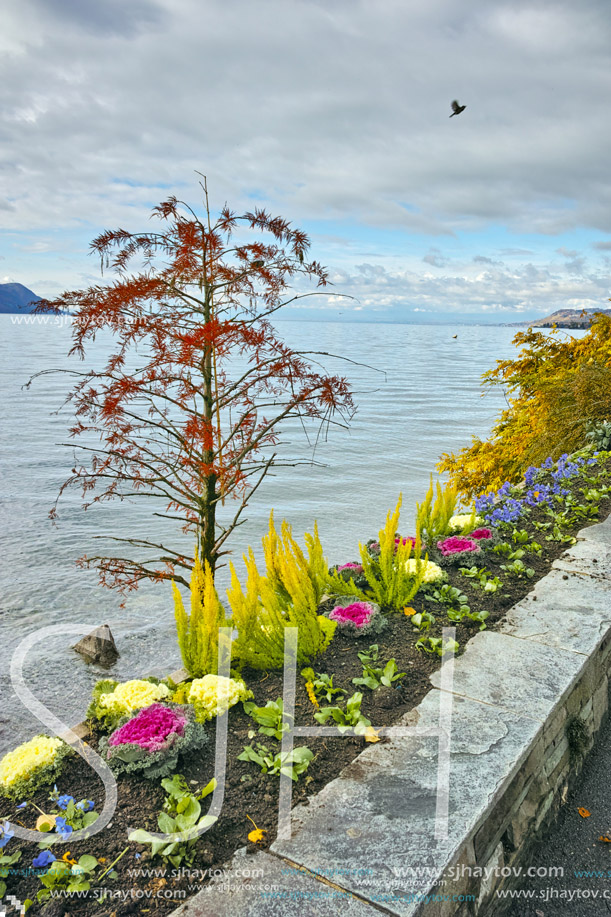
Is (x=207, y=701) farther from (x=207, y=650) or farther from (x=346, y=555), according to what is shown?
(x=346, y=555)

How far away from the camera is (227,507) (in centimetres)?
1045

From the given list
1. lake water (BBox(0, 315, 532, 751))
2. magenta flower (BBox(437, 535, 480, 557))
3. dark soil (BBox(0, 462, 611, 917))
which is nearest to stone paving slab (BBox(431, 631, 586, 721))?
dark soil (BBox(0, 462, 611, 917))

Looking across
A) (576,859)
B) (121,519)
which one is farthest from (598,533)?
(121,519)

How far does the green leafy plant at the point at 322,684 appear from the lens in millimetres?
2508

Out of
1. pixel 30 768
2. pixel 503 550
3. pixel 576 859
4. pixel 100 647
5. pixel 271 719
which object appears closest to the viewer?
pixel 30 768

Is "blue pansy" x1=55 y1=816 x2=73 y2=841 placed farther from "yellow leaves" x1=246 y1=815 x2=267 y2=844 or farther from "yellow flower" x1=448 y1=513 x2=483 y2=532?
"yellow flower" x1=448 y1=513 x2=483 y2=532

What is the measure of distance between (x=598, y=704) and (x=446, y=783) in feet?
4.48

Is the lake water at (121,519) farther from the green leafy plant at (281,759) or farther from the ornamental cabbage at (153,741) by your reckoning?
the green leafy plant at (281,759)

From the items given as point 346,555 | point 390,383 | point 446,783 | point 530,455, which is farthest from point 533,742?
point 390,383

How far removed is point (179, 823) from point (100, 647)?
3666mm

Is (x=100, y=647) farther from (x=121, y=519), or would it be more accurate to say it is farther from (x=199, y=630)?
(x=121, y=519)

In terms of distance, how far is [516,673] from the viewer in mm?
2582

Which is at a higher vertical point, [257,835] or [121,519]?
[257,835]

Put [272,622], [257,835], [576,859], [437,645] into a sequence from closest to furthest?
1. [257,835]
2. [576,859]
3. [272,622]
4. [437,645]
